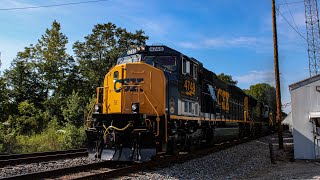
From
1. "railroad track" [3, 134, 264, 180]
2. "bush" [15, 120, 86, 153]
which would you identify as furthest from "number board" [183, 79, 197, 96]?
"bush" [15, 120, 86, 153]

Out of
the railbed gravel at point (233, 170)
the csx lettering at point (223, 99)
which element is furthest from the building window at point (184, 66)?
the csx lettering at point (223, 99)

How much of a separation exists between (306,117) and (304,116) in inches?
3.3

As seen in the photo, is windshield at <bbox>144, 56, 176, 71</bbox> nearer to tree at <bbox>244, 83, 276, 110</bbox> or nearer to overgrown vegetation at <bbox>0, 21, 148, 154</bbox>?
overgrown vegetation at <bbox>0, 21, 148, 154</bbox>

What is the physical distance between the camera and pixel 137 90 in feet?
33.0

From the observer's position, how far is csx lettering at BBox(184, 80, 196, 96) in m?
11.9

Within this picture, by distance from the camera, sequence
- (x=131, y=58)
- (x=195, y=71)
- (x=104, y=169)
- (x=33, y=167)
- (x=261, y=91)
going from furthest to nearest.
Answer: (x=261, y=91)
(x=195, y=71)
(x=131, y=58)
(x=33, y=167)
(x=104, y=169)

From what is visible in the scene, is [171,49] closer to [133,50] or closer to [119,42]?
[133,50]

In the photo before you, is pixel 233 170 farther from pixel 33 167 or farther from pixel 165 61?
pixel 33 167

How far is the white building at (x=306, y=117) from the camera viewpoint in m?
12.5

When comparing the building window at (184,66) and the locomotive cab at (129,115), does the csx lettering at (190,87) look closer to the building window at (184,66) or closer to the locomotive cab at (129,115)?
the building window at (184,66)

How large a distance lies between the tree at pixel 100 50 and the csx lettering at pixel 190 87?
25.5 metres

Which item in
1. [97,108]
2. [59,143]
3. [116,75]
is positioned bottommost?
[59,143]

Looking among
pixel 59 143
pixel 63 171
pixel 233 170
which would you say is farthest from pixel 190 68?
pixel 59 143

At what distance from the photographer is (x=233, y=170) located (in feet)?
32.7
